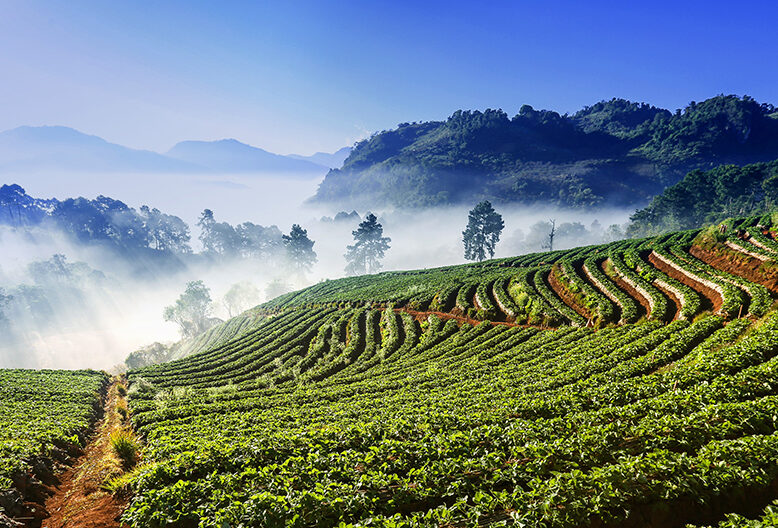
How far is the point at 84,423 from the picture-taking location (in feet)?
76.0

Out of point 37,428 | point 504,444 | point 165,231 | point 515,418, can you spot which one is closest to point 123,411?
point 37,428

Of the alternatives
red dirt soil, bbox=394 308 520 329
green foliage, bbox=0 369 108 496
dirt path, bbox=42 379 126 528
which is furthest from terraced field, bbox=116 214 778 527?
green foliage, bbox=0 369 108 496

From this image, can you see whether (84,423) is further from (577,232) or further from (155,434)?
(577,232)

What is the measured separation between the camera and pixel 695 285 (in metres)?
34.5

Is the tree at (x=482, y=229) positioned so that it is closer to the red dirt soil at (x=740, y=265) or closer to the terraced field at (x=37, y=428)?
Answer: the red dirt soil at (x=740, y=265)

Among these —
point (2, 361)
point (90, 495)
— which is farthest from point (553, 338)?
point (2, 361)

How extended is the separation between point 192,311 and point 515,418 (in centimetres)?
11955

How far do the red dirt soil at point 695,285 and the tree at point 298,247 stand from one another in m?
119

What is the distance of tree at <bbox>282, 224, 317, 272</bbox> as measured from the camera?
468 feet

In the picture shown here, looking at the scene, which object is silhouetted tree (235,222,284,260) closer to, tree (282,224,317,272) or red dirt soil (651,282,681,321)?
tree (282,224,317,272)

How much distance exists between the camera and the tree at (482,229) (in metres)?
124

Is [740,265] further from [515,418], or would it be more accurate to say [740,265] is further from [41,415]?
[41,415]

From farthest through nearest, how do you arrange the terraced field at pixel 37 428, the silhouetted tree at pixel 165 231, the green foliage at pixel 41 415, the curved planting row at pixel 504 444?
the silhouetted tree at pixel 165 231 < the green foliage at pixel 41 415 < the terraced field at pixel 37 428 < the curved planting row at pixel 504 444

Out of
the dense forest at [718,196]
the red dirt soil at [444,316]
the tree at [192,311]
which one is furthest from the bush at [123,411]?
the dense forest at [718,196]
